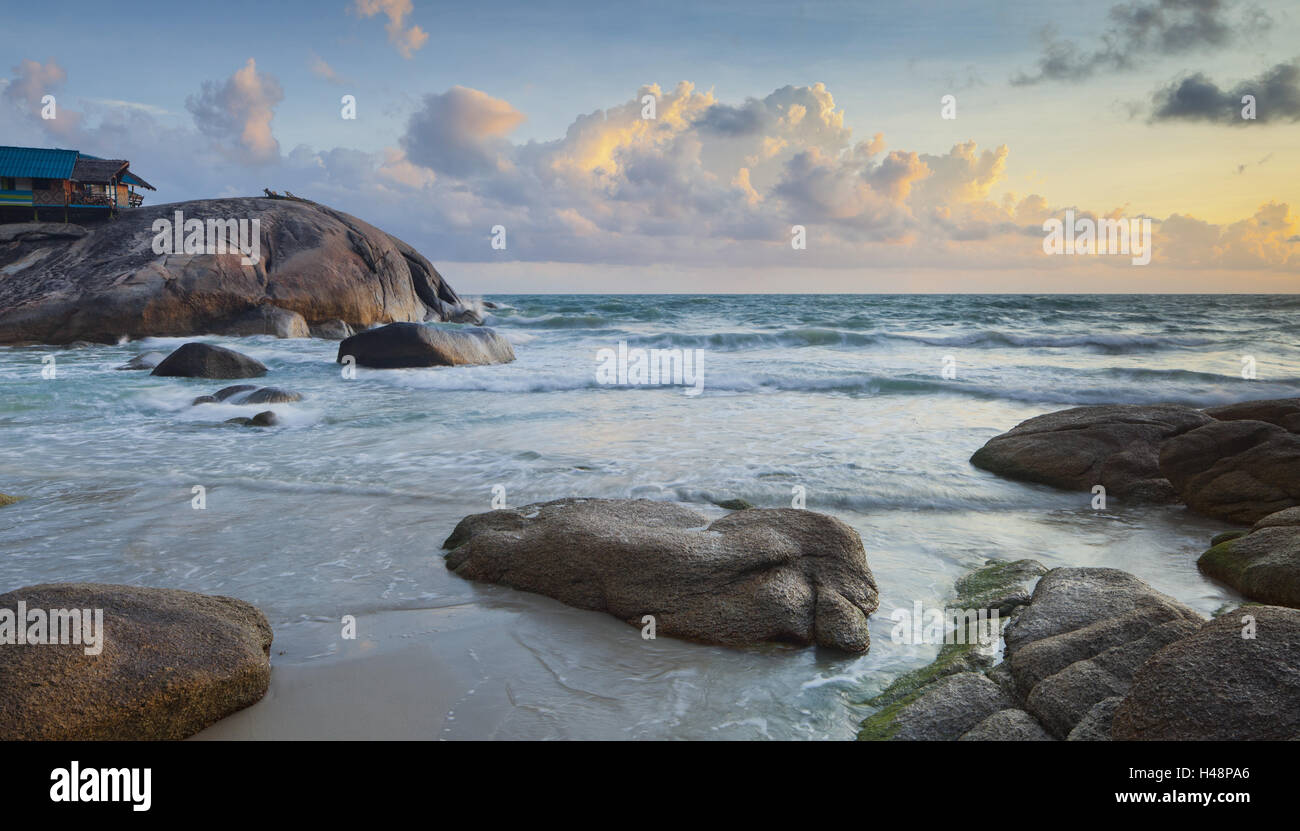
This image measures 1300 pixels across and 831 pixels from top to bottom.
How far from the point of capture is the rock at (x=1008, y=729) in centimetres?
249

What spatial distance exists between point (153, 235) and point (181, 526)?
1823 cm

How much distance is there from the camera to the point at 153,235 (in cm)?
1994

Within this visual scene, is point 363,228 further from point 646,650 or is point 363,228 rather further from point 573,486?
point 646,650

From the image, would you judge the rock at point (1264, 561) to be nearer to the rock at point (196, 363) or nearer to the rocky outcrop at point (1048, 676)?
the rocky outcrop at point (1048, 676)

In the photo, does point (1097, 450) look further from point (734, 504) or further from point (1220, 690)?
point (1220, 690)

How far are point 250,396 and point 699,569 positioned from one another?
8899mm

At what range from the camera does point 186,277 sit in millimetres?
18578

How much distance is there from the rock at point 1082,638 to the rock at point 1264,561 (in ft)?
A: 3.55

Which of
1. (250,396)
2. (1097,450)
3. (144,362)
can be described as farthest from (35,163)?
(1097,450)

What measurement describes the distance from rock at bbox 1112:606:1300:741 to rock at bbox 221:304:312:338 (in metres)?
20.1
